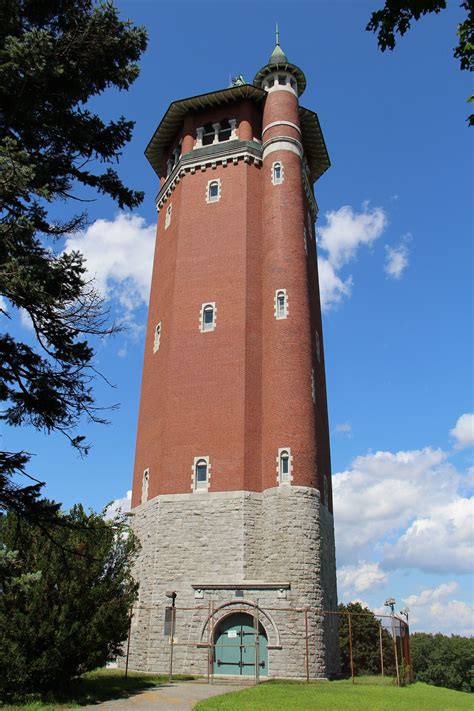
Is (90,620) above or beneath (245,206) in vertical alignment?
beneath

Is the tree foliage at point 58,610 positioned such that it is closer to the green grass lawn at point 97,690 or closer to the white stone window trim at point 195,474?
the green grass lawn at point 97,690

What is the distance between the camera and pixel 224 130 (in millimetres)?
35781

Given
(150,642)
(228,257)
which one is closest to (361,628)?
(150,642)

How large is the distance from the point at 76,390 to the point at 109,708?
838 centimetres

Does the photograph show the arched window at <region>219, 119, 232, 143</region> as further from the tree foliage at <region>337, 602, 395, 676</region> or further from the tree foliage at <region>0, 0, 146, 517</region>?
the tree foliage at <region>337, 602, 395, 676</region>

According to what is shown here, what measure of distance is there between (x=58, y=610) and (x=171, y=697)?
13.1ft

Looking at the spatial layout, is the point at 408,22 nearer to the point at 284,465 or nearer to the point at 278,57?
the point at 284,465

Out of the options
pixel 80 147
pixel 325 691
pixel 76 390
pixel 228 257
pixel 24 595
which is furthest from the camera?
pixel 228 257

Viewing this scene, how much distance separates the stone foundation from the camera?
940 inches

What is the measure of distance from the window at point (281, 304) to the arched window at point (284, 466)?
22.2 ft

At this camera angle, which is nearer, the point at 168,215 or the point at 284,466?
the point at 284,466

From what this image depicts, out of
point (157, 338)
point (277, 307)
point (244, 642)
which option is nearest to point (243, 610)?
point (244, 642)

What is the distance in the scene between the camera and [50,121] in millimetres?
13242

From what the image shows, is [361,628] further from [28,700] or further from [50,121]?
[50,121]
